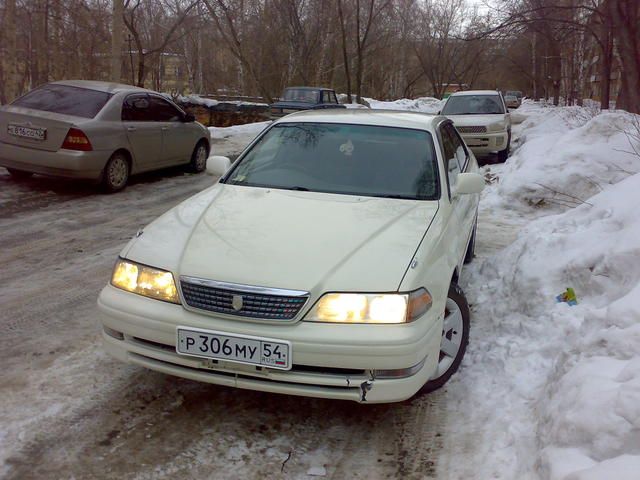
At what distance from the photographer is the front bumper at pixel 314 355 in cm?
276

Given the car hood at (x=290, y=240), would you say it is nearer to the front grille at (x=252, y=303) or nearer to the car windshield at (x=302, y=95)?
the front grille at (x=252, y=303)

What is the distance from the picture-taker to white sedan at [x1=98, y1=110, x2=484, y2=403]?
2.80 m

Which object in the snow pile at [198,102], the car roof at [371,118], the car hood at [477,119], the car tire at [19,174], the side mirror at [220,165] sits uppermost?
the snow pile at [198,102]

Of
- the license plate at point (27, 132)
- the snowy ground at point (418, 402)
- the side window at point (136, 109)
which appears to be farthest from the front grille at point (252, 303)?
the side window at point (136, 109)

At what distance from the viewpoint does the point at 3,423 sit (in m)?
2.99

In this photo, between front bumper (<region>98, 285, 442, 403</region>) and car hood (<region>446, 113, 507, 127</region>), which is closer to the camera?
front bumper (<region>98, 285, 442, 403</region>)

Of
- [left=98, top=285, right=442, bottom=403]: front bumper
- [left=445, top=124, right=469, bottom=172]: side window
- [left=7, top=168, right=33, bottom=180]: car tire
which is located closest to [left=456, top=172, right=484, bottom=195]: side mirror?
[left=445, top=124, right=469, bottom=172]: side window

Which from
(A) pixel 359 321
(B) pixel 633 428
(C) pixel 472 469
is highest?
(A) pixel 359 321

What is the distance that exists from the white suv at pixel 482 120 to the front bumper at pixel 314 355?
1162cm

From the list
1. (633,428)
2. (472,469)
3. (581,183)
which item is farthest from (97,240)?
(581,183)

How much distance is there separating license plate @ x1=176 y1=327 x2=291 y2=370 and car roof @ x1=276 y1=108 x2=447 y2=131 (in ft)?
7.71

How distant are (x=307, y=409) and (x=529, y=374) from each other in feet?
4.21

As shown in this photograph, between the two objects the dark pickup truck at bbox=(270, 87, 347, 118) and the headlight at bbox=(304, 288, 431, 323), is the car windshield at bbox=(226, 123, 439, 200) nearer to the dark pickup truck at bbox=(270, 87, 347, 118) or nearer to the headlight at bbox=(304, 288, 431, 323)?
the headlight at bbox=(304, 288, 431, 323)

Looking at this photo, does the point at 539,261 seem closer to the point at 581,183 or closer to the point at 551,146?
the point at 581,183
